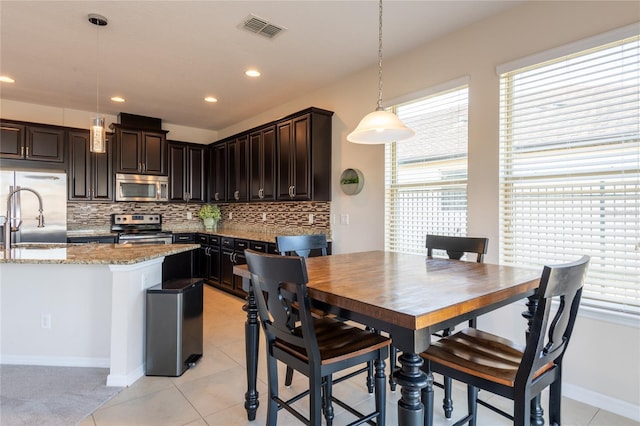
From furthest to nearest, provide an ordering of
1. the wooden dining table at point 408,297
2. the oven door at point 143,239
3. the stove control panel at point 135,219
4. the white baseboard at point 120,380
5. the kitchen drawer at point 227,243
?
the stove control panel at point 135,219 < the oven door at point 143,239 < the kitchen drawer at point 227,243 < the white baseboard at point 120,380 < the wooden dining table at point 408,297

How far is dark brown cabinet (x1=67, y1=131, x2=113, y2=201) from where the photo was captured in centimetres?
504

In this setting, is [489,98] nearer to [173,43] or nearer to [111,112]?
[173,43]

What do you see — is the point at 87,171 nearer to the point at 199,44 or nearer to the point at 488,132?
the point at 199,44

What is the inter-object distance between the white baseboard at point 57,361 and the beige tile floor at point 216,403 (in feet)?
1.48

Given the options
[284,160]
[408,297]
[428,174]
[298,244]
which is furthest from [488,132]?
[284,160]

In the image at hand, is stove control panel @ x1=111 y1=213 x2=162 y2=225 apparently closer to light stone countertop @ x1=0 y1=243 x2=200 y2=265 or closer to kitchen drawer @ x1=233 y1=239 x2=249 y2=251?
kitchen drawer @ x1=233 y1=239 x2=249 y2=251

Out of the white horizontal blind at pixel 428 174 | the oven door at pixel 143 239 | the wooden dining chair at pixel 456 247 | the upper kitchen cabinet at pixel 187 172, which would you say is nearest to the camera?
the wooden dining chair at pixel 456 247

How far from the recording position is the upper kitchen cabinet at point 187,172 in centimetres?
586

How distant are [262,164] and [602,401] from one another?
420 centimetres

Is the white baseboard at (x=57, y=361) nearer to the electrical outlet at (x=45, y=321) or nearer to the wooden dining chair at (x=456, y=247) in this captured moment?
the electrical outlet at (x=45, y=321)

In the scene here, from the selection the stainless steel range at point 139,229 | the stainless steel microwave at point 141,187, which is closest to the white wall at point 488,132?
the stainless steel range at point 139,229

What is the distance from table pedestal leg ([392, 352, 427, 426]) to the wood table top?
0.17 metres

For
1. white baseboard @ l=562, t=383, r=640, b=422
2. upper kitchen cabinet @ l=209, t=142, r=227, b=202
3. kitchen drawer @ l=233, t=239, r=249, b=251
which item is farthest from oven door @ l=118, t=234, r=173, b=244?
white baseboard @ l=562, t=383, r=640, b=422

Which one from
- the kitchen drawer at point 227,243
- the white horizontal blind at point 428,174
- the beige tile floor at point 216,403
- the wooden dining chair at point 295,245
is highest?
the white horizontal blind at point 428,174
